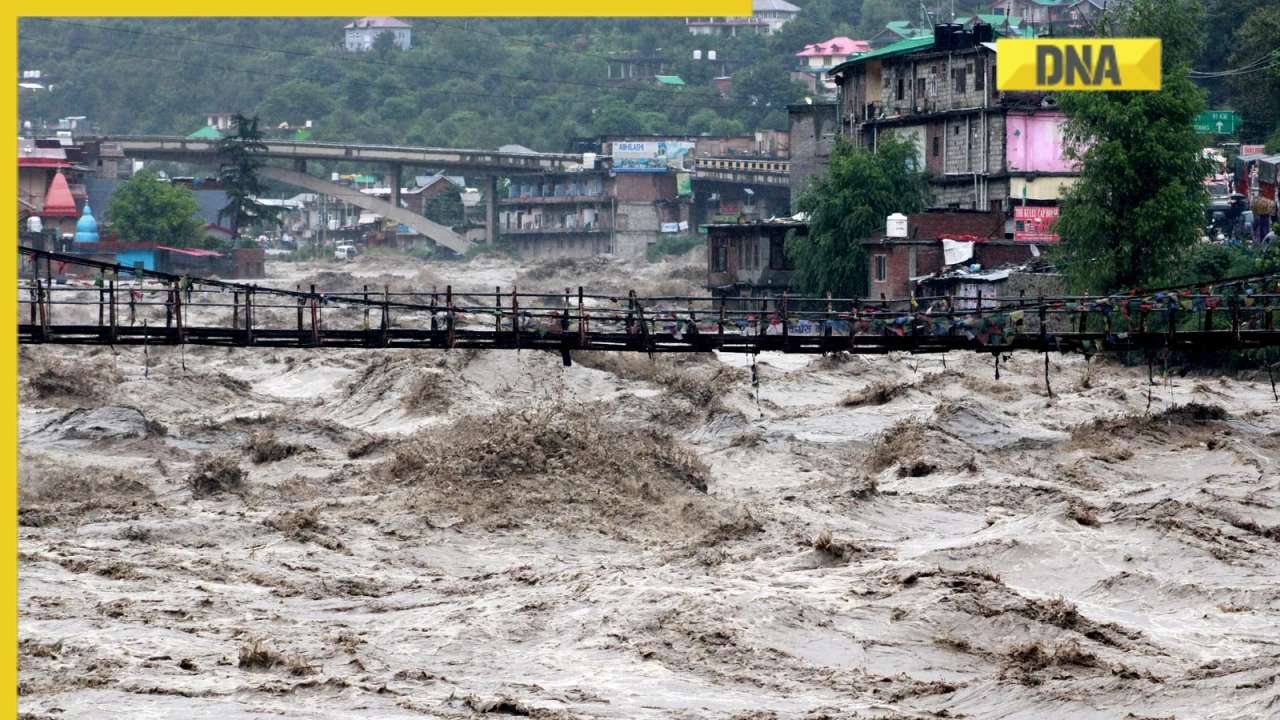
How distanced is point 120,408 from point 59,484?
7805 millimetres

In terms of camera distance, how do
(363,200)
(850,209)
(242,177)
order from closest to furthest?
(850,209) < (242,177) < (363,200)

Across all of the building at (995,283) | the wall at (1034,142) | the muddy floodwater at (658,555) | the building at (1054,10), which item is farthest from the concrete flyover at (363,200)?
the muddy floodwater at (658,555)

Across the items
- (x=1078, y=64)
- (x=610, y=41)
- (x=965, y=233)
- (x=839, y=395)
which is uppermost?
(x=610, y=41)

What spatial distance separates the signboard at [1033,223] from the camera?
5803 cm

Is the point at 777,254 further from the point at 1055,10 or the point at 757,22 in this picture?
the point at 757,22

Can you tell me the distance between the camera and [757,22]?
590 ft

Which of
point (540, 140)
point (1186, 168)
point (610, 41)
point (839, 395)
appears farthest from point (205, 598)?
point (610, 41)

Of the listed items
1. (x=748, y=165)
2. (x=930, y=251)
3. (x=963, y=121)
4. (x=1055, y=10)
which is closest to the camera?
(x=930, y=251)

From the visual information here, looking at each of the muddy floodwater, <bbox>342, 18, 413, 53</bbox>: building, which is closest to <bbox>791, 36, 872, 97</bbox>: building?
<bbox>342, 18, 413, 53</bbox>: building

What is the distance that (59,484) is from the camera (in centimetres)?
2839

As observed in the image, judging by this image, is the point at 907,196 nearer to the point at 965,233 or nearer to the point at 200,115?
the point at 965,233

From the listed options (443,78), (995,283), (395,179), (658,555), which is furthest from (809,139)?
(443,78)

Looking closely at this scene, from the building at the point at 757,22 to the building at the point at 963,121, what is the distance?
9398 cm

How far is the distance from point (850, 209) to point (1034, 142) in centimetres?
730
